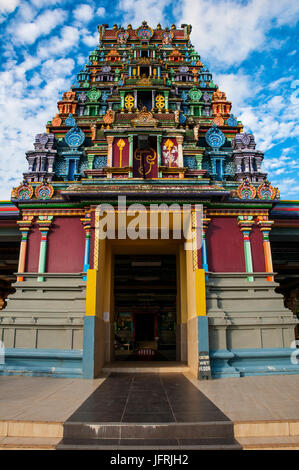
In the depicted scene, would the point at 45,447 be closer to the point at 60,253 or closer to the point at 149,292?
the point at 60,253

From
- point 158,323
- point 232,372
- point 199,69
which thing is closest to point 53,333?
point 232,372

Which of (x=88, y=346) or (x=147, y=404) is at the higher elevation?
(x=88, y=346)

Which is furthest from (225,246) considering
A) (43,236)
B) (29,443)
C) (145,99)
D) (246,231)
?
(145,99)

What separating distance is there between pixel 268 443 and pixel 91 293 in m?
6.46

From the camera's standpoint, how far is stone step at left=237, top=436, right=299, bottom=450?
16.7ft

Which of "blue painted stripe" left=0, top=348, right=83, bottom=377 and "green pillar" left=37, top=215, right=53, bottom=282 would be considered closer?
"blue painted stripe" left=0, top=348, right=83, bottom=377

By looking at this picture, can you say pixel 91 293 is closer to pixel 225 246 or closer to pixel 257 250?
pixel 225 246

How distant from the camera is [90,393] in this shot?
25.1 ft

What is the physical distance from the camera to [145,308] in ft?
88.9

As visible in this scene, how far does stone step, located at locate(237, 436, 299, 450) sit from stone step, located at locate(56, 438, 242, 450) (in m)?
0.16

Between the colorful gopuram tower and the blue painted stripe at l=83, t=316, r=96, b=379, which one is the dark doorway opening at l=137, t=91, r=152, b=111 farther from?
the blue painted stripe at l=83, t=316, r=96, b=379

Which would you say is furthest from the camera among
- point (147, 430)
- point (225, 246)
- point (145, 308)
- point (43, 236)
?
point (145, 308)

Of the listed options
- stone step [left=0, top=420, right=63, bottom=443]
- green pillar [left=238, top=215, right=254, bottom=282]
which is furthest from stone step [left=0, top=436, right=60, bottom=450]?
green pillar [left=238, top=215, right=254, bottom=282]

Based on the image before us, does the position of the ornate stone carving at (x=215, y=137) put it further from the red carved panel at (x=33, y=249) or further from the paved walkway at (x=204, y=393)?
the paved walkway at (x=204, y=393)
